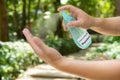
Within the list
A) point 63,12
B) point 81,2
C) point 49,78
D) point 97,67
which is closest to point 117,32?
point 63,12

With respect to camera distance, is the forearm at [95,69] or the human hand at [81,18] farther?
the human hand at [81,18]

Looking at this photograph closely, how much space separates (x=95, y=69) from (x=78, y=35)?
0.96 ft

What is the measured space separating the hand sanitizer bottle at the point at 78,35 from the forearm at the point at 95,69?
21 centimetres

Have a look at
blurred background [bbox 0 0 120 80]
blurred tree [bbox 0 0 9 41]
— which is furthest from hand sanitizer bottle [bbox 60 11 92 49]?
blurred tree [bbox 0 0 9 41]

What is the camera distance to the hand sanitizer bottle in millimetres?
1608

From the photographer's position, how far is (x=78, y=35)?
1633mm

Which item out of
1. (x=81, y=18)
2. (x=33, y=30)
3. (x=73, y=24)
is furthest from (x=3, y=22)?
(x=73, y=24)

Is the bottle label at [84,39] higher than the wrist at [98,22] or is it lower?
lower

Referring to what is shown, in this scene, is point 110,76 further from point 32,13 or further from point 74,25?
point 32,13

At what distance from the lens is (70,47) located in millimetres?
17422

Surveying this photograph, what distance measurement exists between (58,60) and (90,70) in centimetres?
14

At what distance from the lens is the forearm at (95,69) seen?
136 centimetres

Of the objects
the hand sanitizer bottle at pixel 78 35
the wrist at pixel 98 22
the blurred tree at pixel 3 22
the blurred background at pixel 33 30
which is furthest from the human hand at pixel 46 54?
the blurred tree at pixel 3 22

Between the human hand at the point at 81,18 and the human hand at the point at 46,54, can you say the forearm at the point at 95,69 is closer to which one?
the human hand at the point at 46,54
